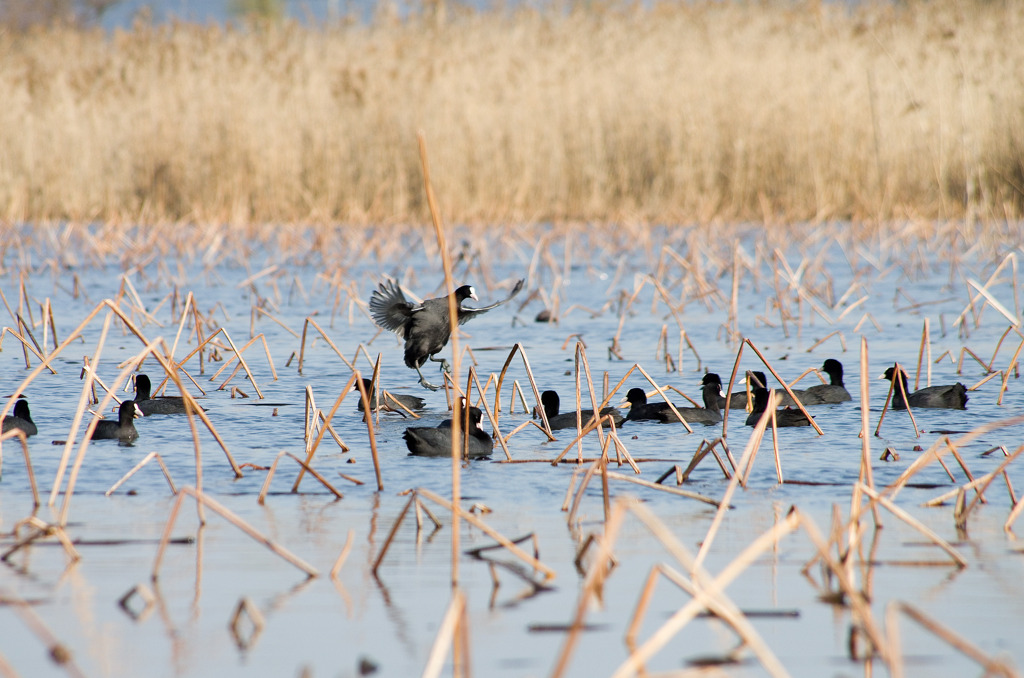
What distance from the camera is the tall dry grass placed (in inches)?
479

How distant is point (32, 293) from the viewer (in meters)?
8.70

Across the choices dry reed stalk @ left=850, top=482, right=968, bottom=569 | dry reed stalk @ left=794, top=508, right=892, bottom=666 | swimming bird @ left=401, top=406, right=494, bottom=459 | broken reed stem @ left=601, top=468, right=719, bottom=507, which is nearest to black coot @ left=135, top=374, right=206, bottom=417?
swimming bird @ left=401, top=406, right=494, bottom=459

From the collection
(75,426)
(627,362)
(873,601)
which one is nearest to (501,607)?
(873,601)

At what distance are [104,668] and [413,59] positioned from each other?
11.4 meters

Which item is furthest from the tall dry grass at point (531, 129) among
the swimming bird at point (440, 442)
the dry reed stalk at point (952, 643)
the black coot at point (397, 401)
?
the dry reed stalk at point (952, 643)

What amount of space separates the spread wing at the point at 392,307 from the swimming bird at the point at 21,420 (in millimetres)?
1678

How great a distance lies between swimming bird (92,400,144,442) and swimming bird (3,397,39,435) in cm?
23

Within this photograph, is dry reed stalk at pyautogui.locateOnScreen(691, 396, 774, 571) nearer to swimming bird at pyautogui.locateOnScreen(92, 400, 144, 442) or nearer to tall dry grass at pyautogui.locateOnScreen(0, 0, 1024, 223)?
swimming bird at pyautogui.locateOnScreen(92, 400, 144, 442)

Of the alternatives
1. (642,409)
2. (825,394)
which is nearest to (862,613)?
(642,409)

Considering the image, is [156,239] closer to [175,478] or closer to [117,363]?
[117,363]

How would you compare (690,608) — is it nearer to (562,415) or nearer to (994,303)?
(562,415)

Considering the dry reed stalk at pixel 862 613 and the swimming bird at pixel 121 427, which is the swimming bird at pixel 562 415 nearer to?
the swimming bird at pixel 121 427

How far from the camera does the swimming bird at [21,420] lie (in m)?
4.41

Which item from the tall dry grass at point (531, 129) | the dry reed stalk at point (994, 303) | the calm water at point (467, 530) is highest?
the tall dry grass at point (531, 129)
